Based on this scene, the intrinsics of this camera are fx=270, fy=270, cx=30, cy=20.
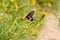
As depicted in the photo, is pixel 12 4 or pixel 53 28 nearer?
pixel 12 4

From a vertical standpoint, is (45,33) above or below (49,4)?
below

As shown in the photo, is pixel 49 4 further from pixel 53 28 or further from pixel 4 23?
pixel 4 23

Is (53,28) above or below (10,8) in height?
below

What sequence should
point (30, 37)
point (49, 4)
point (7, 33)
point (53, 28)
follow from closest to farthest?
point (7, 33) < point (30, 37) < point (53, 28) < point (49, 4)

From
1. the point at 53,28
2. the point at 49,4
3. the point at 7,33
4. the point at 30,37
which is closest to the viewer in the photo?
the point at 7,33

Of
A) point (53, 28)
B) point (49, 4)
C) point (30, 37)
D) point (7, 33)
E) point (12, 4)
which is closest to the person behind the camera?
point (7, 33)

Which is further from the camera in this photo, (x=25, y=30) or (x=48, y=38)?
(x=48, y=38)

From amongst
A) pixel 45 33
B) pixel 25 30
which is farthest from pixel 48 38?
pixel 25 30

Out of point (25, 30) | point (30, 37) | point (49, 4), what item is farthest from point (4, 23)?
point (49, 4)

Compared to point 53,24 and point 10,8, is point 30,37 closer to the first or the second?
point 10,8
